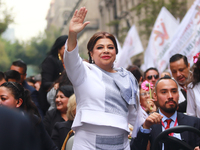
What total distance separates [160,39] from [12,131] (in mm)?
8912

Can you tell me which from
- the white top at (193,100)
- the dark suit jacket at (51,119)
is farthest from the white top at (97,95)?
the dark suit jacket at (51,119)

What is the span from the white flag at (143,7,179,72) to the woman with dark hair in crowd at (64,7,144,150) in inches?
258

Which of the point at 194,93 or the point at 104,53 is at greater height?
the point at 104,53

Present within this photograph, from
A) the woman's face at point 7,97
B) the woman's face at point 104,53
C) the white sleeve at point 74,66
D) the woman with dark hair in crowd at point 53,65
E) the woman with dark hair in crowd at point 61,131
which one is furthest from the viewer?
the woman with dark hair in crowd at point 53,65

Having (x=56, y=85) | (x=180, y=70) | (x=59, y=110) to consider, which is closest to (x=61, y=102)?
(x=59, y=110)

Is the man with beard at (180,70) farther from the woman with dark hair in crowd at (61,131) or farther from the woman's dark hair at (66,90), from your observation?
the woman with dark hair in crowd at (61,131)

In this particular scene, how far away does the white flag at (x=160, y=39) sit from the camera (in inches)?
379

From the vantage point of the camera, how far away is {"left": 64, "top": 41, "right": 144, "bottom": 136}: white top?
110 inches

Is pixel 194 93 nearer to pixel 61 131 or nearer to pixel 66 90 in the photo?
pixel 61 131

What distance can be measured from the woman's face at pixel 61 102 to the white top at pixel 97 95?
2606mm

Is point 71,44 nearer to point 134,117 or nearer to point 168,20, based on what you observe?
point 134,117

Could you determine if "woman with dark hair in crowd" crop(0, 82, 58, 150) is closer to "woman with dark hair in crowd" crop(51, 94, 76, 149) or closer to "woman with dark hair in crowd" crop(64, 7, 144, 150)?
"woman with dark hair in crowd" crop(51, 94, 76, 149)

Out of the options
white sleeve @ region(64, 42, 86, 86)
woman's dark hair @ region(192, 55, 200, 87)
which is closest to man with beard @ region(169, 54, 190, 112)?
woman's dark hair @ region(192, 55, 200, 87)

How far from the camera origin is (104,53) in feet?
10.2
